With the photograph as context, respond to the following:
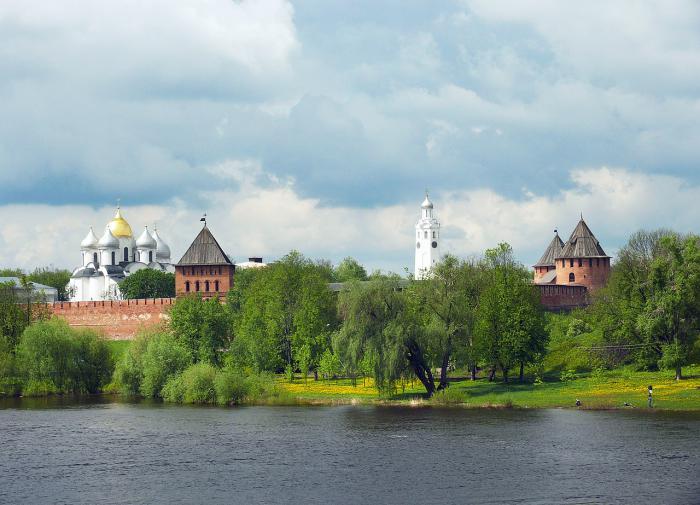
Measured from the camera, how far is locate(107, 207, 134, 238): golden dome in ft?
408

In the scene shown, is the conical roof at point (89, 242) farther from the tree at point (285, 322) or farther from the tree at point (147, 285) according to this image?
the tree at point (285, 322)

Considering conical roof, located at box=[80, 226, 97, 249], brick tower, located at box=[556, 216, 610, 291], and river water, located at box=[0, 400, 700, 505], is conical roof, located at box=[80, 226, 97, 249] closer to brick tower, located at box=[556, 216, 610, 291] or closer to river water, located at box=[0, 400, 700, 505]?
brick tower, located at box=[556, 216, 610, 291]

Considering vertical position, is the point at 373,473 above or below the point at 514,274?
below

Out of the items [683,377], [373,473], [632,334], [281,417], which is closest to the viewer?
[373,473]

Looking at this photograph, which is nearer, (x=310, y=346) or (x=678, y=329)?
(x=678, y=329)

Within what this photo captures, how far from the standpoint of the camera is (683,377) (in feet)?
174

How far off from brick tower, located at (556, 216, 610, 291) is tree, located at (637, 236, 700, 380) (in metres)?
36.3

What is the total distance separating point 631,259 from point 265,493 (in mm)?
35002

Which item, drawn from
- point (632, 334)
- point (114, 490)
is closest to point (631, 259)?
point (632, 334)

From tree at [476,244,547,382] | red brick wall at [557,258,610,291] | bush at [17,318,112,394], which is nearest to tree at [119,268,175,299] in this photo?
red brick wall at [557,258,610,291]

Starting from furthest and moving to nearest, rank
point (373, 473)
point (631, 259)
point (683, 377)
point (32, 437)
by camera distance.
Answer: point (631, 259) < point (683, 377) < point (32, 437) < point (373, 473)

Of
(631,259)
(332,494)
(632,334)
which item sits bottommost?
(332,494)

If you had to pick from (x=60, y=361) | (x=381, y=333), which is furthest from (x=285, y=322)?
(x=381, y=333)

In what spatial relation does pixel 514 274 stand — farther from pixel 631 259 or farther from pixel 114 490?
pixel 114 490
